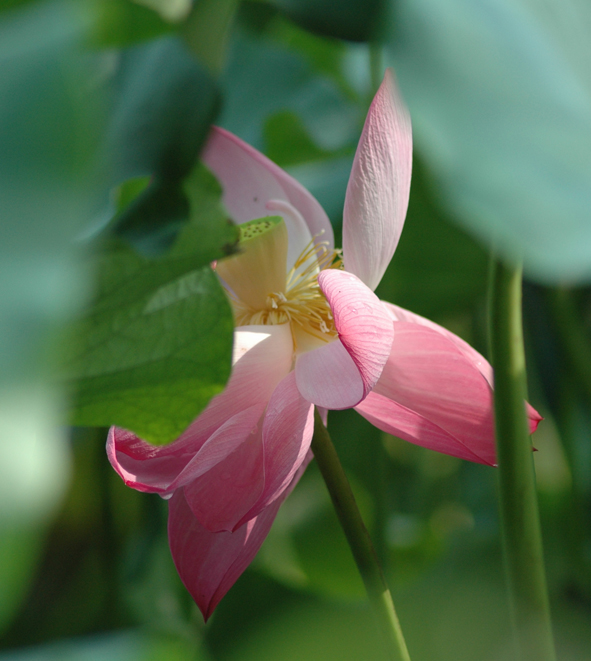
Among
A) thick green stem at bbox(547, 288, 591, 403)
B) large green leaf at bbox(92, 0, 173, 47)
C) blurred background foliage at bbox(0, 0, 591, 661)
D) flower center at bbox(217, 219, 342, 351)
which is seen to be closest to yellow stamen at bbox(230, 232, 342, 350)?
flower center at bbox(217, 219, 342, 351)

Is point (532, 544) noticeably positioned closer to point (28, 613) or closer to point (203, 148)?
point (203, 148)

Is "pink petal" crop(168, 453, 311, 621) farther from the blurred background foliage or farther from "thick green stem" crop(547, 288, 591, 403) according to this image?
"thick green stem" crop(547, 288, 591, 403)

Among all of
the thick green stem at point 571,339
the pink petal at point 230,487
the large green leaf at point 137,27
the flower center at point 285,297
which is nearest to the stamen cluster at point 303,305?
the flower center at point 285,297

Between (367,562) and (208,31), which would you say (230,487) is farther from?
(208,31)

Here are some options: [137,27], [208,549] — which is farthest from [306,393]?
[137,27]

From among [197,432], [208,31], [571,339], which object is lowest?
[571,339]
